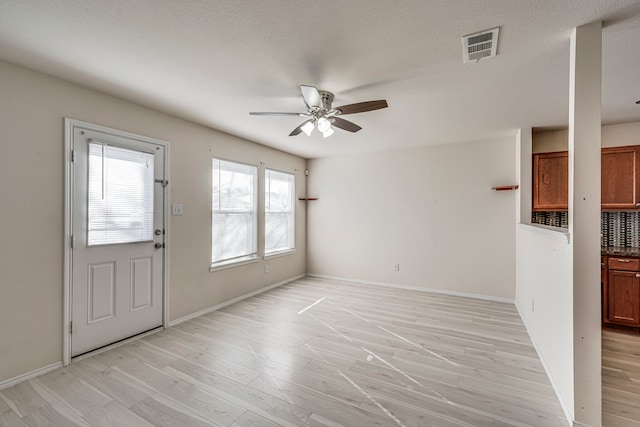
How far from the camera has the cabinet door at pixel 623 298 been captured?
120 inches

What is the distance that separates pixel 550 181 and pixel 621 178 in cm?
68

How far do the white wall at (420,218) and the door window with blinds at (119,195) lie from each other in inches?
130

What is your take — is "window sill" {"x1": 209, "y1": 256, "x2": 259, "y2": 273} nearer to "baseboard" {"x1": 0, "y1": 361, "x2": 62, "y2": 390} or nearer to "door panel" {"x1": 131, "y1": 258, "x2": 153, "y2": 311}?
"door panel" {"x1": 131, "y1": 258, "x2": 153, "y2": 311}

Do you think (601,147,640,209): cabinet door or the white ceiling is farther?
(601,147,640,209): cabinet door

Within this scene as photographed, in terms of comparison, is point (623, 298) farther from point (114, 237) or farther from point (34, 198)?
point (34, 198)

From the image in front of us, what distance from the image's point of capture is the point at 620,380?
2.21 metres

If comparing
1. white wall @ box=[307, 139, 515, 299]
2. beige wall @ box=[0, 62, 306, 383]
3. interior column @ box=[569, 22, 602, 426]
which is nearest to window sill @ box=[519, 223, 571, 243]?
interior column @ box=[569, 22, 602, 426]

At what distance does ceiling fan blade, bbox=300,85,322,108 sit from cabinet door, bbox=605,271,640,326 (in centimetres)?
385

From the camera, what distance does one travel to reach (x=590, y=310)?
167 centimetres

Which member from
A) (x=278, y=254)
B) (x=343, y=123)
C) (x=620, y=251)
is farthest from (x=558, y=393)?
(x=278, y=254)

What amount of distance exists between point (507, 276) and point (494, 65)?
3270 mm

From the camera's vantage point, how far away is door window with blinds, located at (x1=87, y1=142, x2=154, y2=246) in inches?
103

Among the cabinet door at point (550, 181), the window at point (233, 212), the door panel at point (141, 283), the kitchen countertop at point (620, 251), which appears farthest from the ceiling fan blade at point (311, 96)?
the kitchen countertop at point (620, 251)

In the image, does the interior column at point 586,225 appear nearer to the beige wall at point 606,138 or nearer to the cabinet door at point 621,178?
the cabinet door at point 621,178
